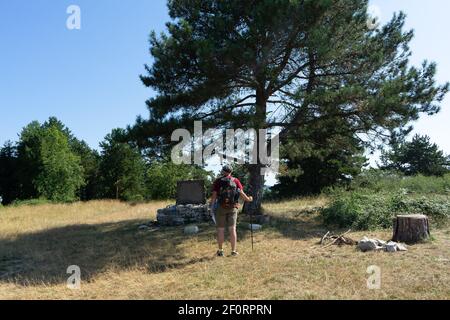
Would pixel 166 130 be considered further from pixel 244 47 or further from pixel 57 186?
pixel 57 186

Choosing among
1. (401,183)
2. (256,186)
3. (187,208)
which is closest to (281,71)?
Answer: (256,186)

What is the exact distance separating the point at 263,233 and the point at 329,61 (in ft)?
18.6

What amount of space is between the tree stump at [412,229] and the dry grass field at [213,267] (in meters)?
0.30

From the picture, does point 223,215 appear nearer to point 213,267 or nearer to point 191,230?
point 213,267

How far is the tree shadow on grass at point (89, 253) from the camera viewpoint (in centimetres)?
753

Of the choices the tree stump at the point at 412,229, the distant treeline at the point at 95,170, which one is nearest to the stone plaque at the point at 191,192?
the tree stump at the point at 412,229

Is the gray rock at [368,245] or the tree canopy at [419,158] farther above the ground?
the tree canopy at [419,158]

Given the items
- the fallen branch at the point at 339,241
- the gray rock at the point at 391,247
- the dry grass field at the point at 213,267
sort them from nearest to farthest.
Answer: the dry grass field at the point at 213,267 → the gray rock at the point at 391,247 → the fallen branch at the point at 339,241

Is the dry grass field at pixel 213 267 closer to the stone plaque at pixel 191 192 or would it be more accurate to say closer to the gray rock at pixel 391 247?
the gray rock at pixel 391 247

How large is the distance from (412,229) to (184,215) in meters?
6.73

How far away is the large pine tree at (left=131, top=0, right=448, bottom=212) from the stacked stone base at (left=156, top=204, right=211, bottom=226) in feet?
5.48

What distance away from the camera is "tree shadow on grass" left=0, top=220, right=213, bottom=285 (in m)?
7.53

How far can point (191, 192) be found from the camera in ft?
42.4

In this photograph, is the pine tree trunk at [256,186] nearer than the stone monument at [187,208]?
No
